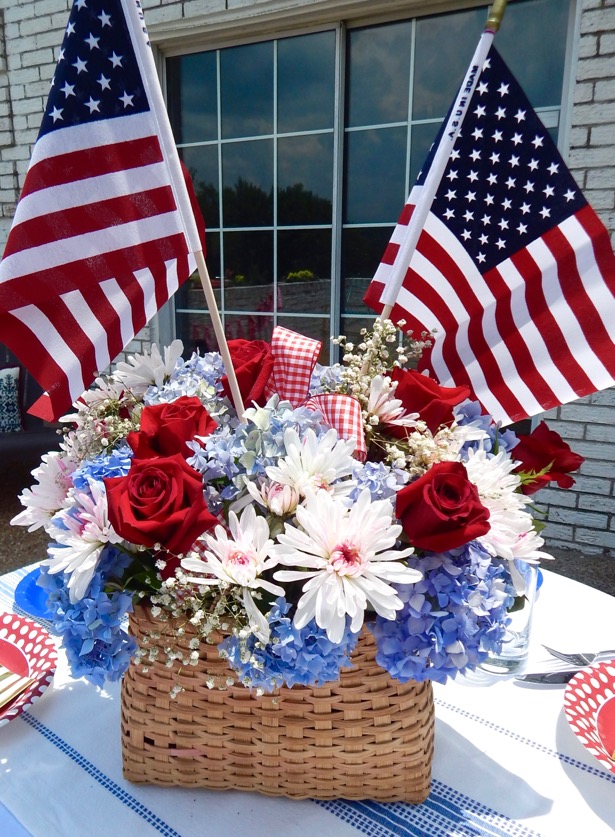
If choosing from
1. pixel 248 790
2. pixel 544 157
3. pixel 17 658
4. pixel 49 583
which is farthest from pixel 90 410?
pixel 544 157

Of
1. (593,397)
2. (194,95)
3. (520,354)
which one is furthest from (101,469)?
(194,95)

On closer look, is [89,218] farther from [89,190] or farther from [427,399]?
[427,399]

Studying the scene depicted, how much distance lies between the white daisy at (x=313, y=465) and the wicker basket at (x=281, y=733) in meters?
0.18

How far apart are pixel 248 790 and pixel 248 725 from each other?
0.10m

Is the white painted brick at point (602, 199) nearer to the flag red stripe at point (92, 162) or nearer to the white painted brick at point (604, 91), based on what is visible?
the white painted brick at point (604, 91)

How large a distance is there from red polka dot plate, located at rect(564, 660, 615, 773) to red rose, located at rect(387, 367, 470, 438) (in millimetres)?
441

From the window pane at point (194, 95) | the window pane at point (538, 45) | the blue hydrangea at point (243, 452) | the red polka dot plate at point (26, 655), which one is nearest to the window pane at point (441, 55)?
the window pane at point (538, 45)

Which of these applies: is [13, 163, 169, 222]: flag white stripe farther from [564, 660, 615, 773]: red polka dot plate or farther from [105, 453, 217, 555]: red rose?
[564, 660, 615, 773]: red polka dot plate

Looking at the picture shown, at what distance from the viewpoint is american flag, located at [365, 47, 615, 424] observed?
965mm

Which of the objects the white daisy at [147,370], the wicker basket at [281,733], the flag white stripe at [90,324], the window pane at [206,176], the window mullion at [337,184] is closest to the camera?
the wicker basket at [281,733]

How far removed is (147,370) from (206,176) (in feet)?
9.74

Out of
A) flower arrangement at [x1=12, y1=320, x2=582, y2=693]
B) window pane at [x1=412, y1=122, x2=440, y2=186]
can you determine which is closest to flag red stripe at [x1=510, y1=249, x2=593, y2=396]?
flower arrangement at [x1=12, y1=320, x2=582, y2=693]

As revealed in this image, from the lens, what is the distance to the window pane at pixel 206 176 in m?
3.53

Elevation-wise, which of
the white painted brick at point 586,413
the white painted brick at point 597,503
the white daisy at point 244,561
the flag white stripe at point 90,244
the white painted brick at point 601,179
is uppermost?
the white painted brick at point 601,179
